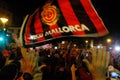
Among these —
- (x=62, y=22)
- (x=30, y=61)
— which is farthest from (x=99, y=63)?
(x=62, y=22)

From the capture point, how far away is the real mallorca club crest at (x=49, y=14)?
15.2ft

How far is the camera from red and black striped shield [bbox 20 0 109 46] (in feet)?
14.4

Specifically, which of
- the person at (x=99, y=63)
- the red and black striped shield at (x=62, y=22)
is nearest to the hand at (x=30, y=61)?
A: the red and black striped shield at (x=62, y=22)

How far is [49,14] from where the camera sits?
4.63 metres

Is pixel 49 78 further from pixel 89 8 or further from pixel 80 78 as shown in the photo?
pixel 89 8

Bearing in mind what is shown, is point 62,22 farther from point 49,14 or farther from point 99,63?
point 99,63

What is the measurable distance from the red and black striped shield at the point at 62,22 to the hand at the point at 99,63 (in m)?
1.47

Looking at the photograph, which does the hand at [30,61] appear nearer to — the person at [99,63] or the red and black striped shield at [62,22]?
the red and black striped shield at [62,22]

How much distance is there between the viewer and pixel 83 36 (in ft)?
14.4

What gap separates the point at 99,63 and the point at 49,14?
2.03 metres

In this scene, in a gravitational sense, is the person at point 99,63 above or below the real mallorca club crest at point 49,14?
below

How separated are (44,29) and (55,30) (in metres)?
0.24

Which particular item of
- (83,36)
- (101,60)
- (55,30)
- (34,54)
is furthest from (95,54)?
(55,30)

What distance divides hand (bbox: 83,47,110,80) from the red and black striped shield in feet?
4.81
